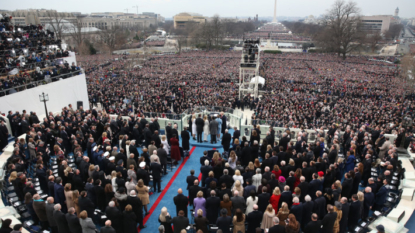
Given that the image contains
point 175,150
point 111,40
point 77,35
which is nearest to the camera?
point 175,150

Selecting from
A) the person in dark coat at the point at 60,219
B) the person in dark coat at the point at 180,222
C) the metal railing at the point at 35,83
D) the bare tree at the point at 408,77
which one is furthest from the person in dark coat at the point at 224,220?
the bare tree at the point at 408,77

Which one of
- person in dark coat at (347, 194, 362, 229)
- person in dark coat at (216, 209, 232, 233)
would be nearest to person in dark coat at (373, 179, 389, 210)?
person in dark coat at (347, 194, 362, 229)

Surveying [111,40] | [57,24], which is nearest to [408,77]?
A: [111,40]

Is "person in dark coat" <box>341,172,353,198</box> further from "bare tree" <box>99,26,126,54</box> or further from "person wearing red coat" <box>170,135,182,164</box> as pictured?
"bare tree" <box>99,26,126,54</box>

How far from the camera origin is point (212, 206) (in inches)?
247

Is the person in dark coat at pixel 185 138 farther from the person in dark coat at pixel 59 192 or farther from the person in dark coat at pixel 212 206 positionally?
the person in dark coat at pixel 59 192

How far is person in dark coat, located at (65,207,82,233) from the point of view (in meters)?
5.52

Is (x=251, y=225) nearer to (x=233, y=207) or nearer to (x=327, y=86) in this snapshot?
(x=233, y=207)

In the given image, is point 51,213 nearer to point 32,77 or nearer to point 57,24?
point 32,77

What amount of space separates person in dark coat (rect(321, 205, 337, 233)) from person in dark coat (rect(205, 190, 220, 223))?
2.29 m

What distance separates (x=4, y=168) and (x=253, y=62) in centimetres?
2546

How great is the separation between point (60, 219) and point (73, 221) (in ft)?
1.08

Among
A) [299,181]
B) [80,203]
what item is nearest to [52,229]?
[80,203]

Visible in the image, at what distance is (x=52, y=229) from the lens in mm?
6105
